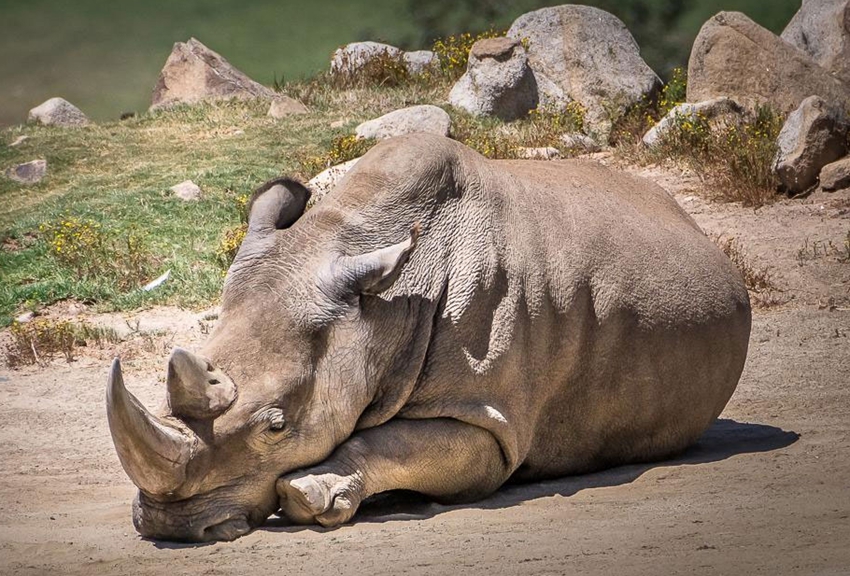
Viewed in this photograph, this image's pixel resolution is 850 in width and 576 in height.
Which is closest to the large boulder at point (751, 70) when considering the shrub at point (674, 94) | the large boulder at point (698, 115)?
the large boulder at point (698, 115)

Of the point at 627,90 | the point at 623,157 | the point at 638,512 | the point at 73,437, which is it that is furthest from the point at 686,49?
the point at 638,512

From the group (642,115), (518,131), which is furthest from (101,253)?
(642,115)

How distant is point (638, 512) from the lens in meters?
5.77

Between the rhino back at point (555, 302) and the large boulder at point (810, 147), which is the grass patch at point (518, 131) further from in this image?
the rhino back at point (555, 302)

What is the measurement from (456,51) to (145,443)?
16.1 meters

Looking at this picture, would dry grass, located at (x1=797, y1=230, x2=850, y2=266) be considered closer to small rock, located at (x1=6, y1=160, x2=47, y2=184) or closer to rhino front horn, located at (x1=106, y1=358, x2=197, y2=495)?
rhino front horn, located at (x1=106, y1=358, x2=197, y2=495)

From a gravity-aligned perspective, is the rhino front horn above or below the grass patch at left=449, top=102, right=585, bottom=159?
below

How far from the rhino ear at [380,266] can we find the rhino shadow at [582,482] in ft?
3.51

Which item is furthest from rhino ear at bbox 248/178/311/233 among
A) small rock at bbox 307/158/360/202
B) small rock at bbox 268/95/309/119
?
small rock at bbox 268/95/309/119

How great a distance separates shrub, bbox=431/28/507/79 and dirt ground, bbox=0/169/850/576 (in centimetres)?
1107

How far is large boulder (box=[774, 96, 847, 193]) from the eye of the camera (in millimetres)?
13711

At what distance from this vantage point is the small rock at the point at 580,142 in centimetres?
1650

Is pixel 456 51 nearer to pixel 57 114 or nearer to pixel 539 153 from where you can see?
pixel 539 153

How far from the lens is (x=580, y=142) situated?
1666 centimetres
